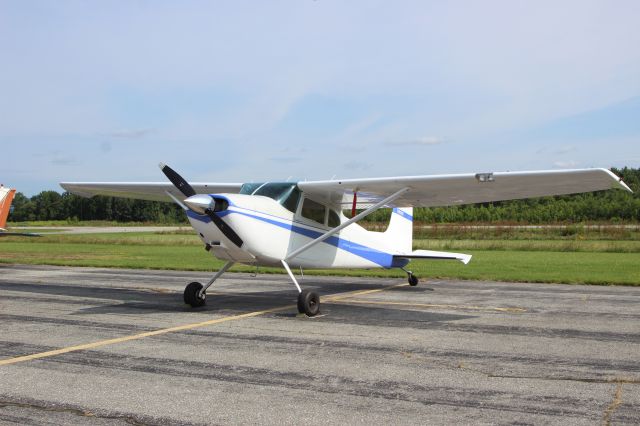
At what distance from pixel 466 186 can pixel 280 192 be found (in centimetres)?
351

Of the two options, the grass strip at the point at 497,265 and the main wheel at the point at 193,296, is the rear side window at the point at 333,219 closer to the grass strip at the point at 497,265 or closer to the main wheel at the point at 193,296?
the main wheel at the point at 193,296

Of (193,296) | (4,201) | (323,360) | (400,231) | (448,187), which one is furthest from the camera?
(4,201)

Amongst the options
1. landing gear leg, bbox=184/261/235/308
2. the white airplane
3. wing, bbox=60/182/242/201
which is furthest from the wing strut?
wing, bbox=60/182/242/201

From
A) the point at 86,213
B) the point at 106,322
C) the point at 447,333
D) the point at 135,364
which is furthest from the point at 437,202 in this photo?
the point at 86,213

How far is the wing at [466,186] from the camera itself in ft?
32.3

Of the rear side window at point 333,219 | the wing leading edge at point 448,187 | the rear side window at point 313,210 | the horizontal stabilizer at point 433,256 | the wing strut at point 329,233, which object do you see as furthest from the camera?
the horizontal stabilizer at point 433,256

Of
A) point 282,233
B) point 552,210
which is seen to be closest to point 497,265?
point 282,233

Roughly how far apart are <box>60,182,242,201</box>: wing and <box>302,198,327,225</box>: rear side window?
2.17 m

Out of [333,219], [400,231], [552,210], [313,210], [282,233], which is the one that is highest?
[552,210]

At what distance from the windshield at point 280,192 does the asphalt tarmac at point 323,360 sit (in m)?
2.01

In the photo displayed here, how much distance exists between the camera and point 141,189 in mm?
14172

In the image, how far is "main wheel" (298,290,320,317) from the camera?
10180mm

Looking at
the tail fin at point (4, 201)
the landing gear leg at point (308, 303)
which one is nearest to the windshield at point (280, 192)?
the landing gear leg at point (308, 303)

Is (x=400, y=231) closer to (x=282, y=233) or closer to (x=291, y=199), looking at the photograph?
(x=291, y=199)
